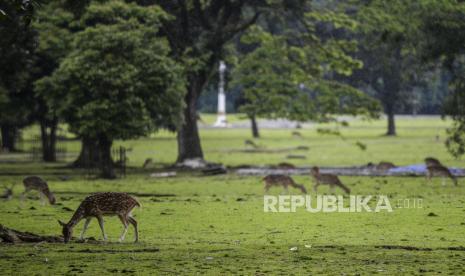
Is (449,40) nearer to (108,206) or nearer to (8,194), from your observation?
(8,194)

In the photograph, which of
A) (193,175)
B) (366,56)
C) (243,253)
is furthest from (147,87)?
(366,56)

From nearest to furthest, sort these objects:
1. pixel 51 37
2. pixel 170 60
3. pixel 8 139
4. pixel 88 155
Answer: pixel 170 60
pixel 51 37
pixel 88 155
pixel 8 139

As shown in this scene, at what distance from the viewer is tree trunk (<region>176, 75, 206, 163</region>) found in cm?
5688

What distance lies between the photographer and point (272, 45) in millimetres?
56594

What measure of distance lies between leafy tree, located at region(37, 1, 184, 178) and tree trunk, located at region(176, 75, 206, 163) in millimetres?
9771

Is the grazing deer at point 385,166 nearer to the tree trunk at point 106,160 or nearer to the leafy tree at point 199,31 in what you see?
the leafy tree at point 199,31

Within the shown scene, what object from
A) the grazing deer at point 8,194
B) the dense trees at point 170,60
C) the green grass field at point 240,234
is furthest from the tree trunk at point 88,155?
the grazing deer at point 8,194

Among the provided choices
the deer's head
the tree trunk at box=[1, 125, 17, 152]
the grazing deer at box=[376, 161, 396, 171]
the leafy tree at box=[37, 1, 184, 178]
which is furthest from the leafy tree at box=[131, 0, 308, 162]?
the deer's head

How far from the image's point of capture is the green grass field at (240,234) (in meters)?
17.4

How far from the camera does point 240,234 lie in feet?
76.0

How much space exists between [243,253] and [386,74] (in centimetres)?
8344

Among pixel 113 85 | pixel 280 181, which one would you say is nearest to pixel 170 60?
pixel 113 85

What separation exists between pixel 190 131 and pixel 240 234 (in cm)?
3384

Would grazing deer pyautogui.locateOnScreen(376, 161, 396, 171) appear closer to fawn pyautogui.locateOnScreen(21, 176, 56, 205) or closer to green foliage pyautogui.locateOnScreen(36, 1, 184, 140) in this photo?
green foliage pyautogui.locateOnScreen(36, 1, 184, 140)
